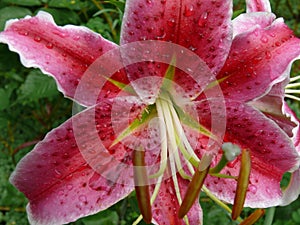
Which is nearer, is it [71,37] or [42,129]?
[71,37]

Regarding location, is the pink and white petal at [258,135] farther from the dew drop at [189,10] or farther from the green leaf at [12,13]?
the green leaf at [12,13]

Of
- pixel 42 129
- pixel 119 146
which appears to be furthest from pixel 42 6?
pixel 119 146

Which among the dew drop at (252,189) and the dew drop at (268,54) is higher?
the dew drop at (268,54)

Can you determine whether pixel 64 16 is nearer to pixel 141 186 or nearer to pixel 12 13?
pixel 12 13

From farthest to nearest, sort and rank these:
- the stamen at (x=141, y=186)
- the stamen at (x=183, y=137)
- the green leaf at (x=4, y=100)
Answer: the green leaf at (x=4, y=100) < the stamen at (x=183, y=137) < the stamen at (x=141, y=186)

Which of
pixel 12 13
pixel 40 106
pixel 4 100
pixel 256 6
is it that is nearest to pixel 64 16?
pixel 12 13

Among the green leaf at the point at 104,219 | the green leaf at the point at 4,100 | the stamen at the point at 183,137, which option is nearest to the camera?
the stamen at the point at 183,137

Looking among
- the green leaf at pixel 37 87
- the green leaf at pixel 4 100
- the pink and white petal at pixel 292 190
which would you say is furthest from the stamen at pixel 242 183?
the green leaf at pixel 4 100

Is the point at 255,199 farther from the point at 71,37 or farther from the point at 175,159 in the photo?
the point at 71,37
